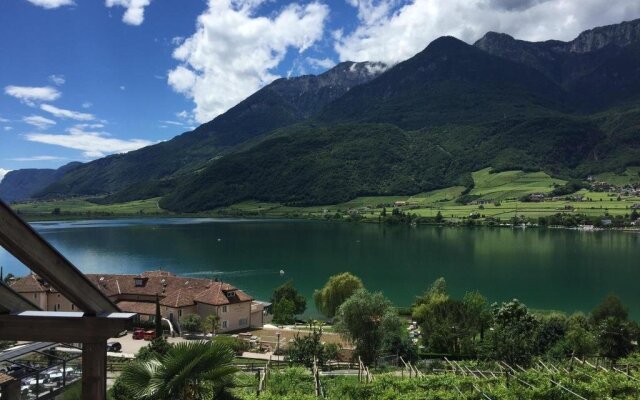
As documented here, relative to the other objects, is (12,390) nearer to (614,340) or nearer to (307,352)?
(307,352)

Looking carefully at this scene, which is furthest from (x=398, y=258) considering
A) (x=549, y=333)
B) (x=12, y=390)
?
(x=12, y=390)

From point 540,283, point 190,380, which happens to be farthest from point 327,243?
point 190,380

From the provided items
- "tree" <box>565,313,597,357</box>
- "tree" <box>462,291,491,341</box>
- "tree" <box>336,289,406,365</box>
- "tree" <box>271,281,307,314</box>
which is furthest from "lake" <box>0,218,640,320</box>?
"tree" <box>565,313,597,357</box>

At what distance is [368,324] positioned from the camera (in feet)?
99.7

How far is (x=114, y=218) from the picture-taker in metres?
199

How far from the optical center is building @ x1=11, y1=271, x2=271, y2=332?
39.1 meters

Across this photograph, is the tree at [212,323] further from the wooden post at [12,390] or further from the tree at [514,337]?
the wooden post at [12,390]

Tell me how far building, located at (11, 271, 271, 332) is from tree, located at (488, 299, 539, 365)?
19183 millimetres

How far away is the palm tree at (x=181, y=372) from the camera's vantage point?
689 cm

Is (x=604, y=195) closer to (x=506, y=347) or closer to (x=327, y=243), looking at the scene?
(x=327, y=243)

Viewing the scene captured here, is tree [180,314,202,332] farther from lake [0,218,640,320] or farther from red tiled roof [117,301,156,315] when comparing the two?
lake [0,218,640,320]

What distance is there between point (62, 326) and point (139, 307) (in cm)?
3842

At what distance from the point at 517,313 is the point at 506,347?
9.56 meters

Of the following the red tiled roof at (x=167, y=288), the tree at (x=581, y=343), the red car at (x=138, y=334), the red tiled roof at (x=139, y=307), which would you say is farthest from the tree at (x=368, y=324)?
the red tiled roof at (x=139, y=307)
